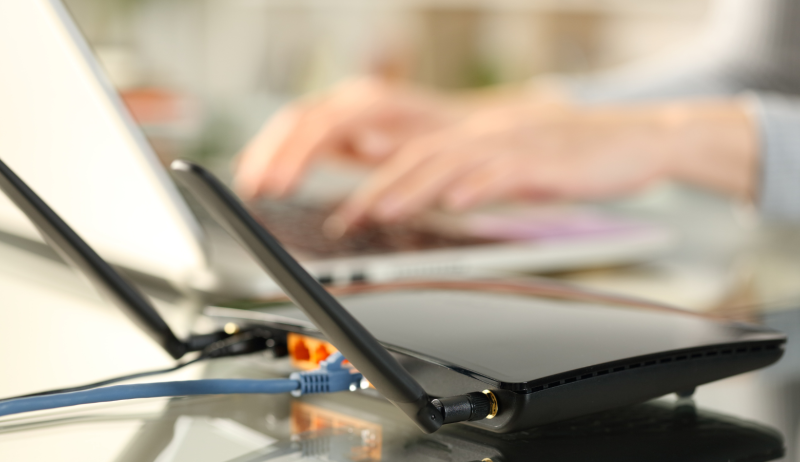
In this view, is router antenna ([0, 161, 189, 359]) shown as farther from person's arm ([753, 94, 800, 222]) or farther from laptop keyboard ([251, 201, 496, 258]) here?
person's arm ([753, 94, 800, 222])

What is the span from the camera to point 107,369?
30 cm

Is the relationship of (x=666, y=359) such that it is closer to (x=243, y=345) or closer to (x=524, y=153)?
(x=243, y=345)

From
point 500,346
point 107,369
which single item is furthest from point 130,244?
point 500,346

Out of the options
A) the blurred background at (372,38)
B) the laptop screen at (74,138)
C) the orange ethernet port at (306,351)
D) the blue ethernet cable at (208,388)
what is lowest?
the blue ethernet cable at (208,388)

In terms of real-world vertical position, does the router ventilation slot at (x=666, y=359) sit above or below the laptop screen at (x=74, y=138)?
below

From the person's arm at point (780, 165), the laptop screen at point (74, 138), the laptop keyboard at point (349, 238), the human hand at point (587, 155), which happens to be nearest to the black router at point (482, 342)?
the laptop screen at point (74, 138)

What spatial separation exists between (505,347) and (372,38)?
3.11 metres

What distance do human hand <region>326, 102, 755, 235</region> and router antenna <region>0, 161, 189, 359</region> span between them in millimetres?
503

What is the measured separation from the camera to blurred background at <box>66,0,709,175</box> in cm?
281

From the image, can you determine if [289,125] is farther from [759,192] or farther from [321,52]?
[321,52]

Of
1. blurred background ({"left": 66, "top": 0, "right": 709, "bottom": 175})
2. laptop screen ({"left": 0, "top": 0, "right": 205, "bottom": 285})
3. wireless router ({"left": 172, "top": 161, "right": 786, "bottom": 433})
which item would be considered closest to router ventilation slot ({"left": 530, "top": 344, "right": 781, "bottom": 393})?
wireless router ({"left": 172, "top": 161, "right": 786, "bottom": 433})

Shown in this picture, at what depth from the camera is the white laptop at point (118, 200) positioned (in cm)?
33

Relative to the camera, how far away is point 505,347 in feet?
0.76

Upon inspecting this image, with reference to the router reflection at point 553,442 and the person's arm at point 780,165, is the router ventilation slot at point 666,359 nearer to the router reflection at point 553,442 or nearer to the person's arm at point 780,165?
the router reflection at point 553,442
